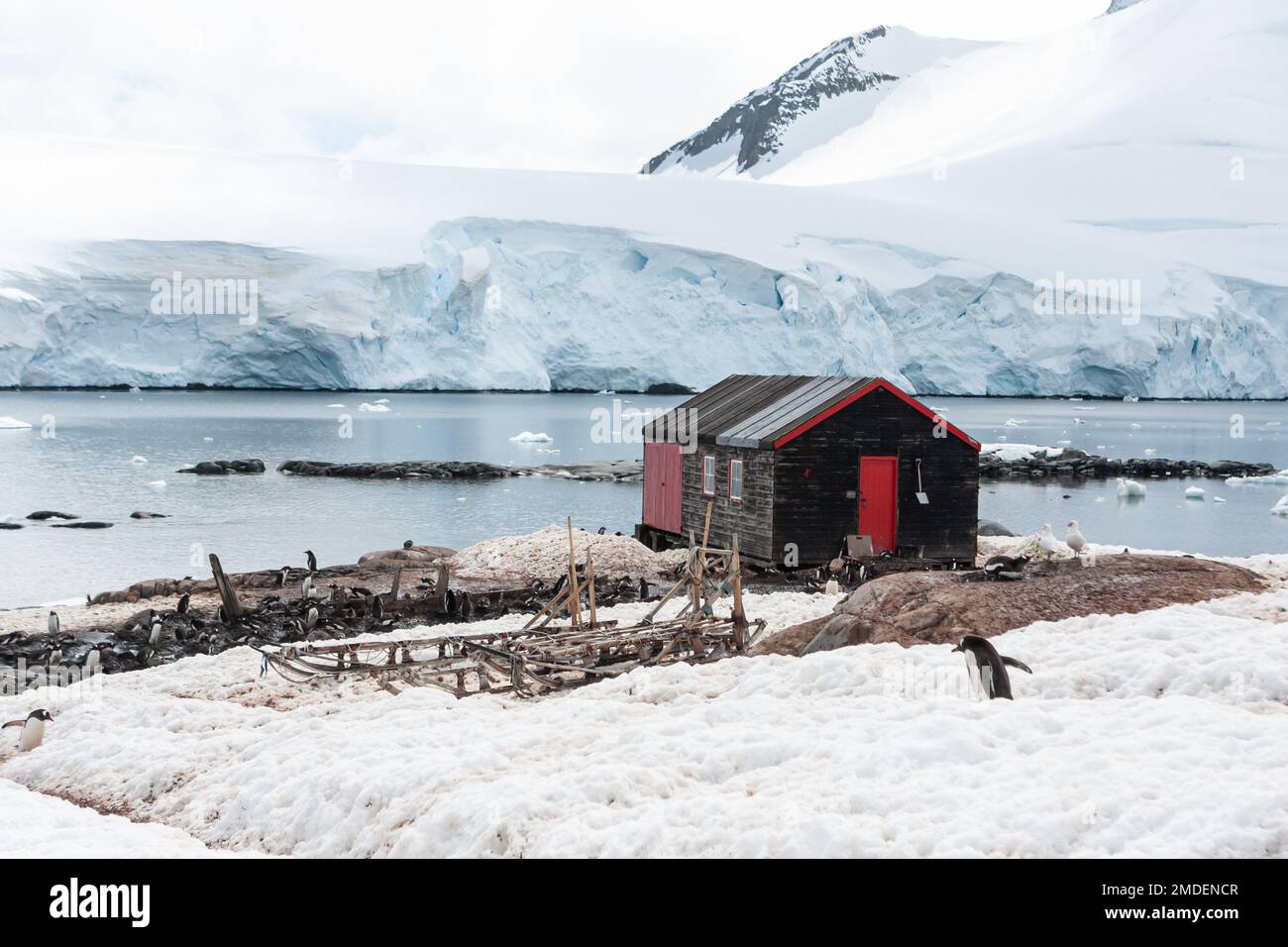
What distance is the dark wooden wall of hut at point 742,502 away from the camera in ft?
70.1

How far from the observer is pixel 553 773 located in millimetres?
7512

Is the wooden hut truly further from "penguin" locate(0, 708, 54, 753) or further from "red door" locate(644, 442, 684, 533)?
"penguin" locate(0, 708, 54, 753)

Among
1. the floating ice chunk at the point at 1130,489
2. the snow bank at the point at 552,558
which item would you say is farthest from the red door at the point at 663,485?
the floating ice chunk at the point at 1130,489

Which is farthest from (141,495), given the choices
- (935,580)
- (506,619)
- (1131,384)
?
(1131,384)

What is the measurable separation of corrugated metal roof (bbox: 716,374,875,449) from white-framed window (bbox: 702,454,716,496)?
2.30 ft

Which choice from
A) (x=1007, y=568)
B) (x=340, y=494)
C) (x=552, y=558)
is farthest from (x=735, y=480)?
(x=340, y=494)

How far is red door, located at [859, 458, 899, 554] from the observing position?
21.7 metres

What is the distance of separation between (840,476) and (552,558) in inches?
257

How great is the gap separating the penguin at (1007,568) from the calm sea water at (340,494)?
20124mm

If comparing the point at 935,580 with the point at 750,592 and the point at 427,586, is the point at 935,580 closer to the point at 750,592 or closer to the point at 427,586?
the point at 750,592

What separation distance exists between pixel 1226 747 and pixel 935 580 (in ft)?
18.2

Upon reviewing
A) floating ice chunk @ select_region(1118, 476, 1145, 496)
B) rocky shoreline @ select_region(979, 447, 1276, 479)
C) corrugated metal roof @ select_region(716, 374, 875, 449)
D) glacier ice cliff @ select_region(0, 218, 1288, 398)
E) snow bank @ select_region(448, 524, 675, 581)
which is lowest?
snow bank @ select_region(448, 524, 675, 581)

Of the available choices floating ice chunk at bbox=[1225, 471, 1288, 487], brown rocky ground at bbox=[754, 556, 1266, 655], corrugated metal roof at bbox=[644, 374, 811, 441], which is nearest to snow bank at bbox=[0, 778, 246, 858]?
brown rocky ground at bbox=[754, 556, 1266, 655]

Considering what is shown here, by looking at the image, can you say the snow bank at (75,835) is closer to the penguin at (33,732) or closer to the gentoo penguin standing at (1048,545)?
the penguin at (33,732)
